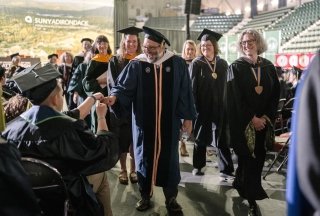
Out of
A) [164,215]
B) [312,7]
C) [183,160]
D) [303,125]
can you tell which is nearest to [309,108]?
[303,125]

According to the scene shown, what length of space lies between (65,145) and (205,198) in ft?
7.27

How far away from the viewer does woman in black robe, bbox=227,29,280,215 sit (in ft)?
10.1

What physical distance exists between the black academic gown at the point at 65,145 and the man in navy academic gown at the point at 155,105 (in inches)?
45.9

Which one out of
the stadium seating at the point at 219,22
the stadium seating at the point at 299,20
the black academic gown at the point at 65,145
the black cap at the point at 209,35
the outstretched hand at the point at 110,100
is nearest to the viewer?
the black academic gown at the point at 65,145

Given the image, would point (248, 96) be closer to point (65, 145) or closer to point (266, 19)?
point (65, 145)

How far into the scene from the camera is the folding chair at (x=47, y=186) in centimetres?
160

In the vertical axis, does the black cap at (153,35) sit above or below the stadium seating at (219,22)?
below

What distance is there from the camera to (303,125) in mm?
724

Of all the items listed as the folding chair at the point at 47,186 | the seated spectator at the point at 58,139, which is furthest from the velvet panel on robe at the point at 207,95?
the folding chair at the point at 47,186

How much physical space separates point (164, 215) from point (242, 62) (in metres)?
1.56

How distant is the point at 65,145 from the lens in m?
1.76

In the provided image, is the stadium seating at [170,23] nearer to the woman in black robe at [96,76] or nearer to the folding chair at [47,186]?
the woman in black robe at [96,76]

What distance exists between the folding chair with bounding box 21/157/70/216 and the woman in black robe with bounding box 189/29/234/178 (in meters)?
2.65

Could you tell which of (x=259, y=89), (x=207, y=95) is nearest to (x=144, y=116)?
(x=259, y=89)
